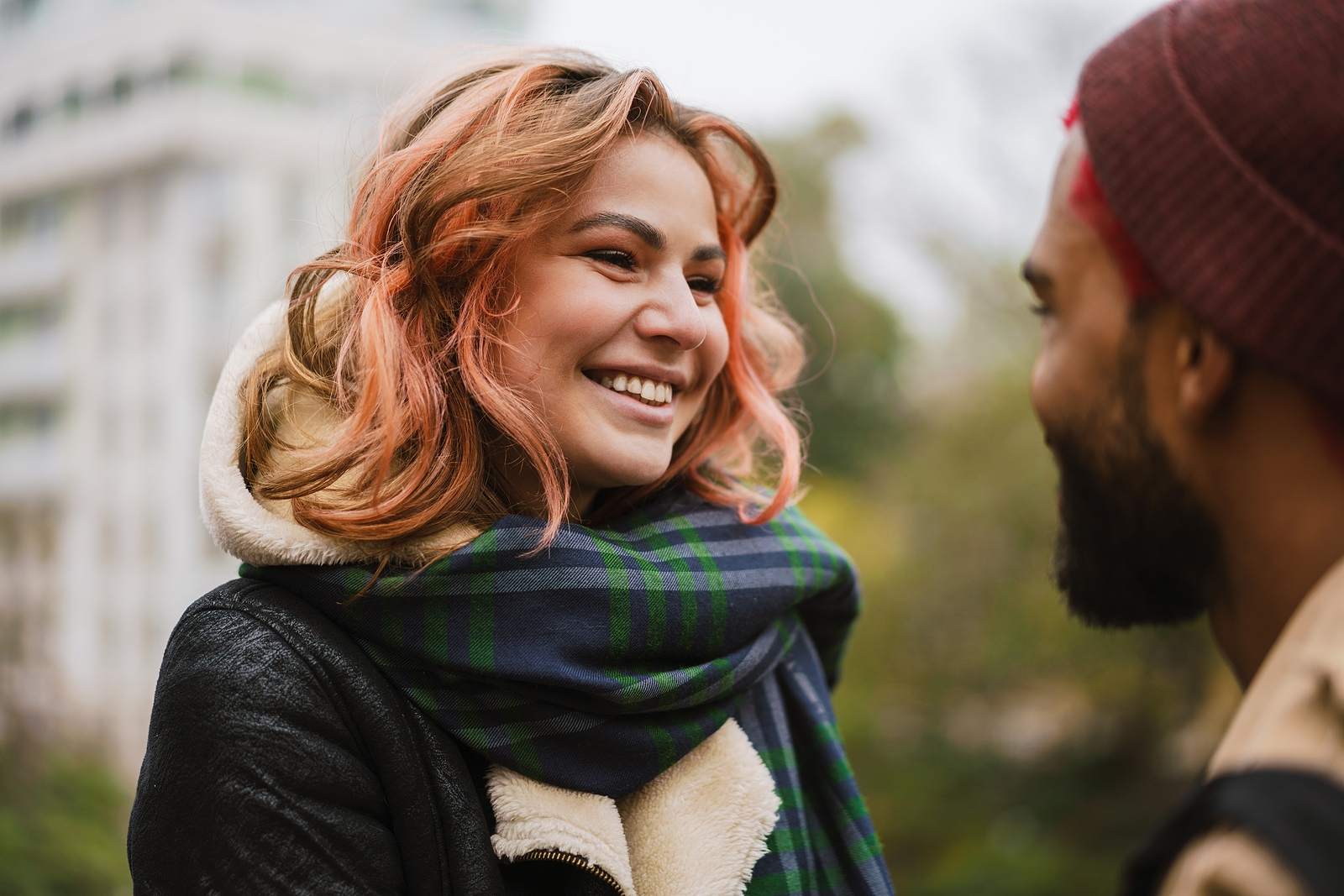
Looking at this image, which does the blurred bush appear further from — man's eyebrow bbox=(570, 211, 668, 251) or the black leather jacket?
the black leather jacket

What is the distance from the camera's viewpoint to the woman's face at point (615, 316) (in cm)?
153

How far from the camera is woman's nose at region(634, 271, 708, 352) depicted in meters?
1.58

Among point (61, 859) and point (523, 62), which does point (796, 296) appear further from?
point (523, 62)

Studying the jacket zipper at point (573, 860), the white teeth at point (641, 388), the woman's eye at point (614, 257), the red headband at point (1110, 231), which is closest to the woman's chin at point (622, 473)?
the white teeth at point (641, 388)

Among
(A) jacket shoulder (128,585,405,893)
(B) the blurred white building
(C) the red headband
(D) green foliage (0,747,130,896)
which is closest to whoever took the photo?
(C) the red headband

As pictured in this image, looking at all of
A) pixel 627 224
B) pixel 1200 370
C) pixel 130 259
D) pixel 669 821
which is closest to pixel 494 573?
pixel 669 821

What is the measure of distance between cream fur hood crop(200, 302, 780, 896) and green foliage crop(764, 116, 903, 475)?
893cm

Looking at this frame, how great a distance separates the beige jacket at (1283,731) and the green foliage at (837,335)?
9401mm

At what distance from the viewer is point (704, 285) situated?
1763 mm

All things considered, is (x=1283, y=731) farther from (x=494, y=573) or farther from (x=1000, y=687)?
(x=1000, y=687)

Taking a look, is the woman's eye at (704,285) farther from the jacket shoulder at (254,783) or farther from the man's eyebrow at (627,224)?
the jacket shoulder at (254,783)

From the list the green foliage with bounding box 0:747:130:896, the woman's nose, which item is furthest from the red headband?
the green foliage with bounding box 0:747:130:896

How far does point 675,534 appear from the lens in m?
1.67

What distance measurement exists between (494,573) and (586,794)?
36 centimetres
